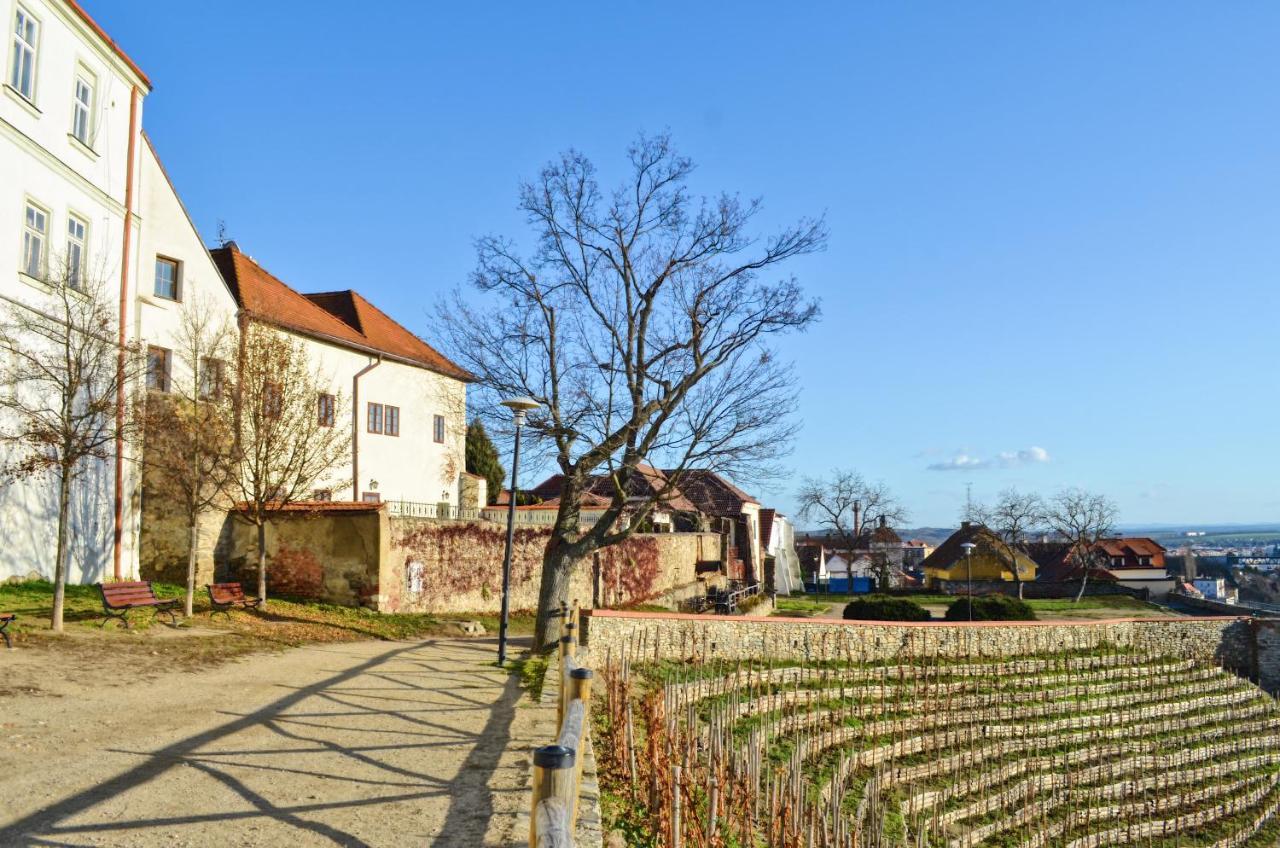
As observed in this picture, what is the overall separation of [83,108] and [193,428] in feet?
24.0

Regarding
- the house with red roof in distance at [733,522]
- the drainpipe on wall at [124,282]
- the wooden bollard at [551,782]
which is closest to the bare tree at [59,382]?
the drainpipe on wall at [124,282]

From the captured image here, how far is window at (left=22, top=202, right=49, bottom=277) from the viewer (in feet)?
56.2

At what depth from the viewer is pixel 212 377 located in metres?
21.1

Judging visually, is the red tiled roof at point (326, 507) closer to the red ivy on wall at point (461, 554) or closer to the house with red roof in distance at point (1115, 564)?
the red ivy on wall at point (461, 554)

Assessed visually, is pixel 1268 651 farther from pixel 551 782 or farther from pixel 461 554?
pixel 551 782

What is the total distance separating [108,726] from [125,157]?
1595 centimetres

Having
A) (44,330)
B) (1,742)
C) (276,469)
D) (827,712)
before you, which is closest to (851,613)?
(827,712)

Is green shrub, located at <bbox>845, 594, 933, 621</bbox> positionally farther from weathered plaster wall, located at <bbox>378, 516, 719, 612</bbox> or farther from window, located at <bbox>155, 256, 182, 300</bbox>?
window, located at <bbox>155, 256, 182, 300</bbox>

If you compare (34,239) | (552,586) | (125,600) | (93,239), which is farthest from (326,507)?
(34,239)

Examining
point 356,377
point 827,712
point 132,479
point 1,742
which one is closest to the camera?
point 1,742

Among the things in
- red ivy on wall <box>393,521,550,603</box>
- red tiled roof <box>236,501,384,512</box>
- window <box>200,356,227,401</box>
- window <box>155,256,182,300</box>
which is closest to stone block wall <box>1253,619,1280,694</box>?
red ivy on wall <box>393,521,550,603</box>

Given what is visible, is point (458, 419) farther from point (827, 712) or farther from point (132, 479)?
point (827, 712)

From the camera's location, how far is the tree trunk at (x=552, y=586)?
17.8 m

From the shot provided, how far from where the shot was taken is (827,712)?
58.1ft
